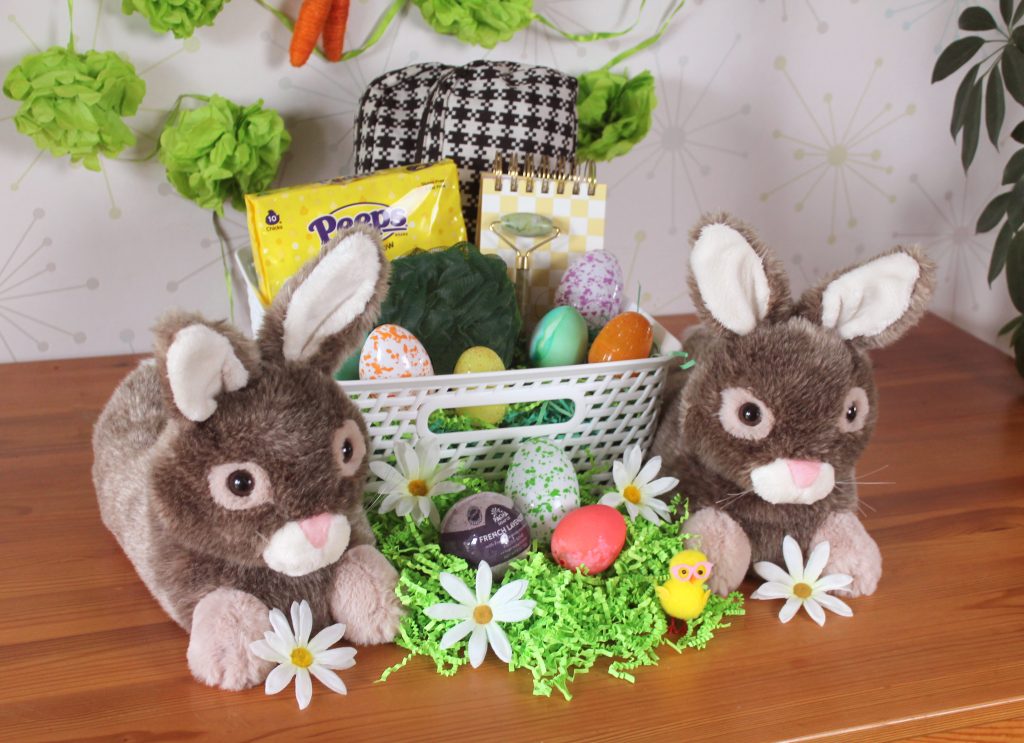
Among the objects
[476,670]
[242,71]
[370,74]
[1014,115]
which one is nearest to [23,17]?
[242,71]

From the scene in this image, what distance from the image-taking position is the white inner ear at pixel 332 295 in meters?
0.66

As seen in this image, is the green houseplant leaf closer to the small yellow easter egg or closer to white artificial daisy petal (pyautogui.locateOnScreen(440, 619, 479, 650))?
the small yellow easter egg

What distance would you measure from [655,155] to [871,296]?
564 millimetres

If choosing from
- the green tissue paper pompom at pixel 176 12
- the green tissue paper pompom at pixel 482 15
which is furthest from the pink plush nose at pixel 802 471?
the green tissue paper pompom at pixel 176 12

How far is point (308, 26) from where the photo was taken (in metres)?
1.05

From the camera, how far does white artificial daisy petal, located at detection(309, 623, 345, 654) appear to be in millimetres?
686

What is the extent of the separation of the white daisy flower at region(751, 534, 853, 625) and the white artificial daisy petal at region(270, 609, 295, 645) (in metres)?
0.35

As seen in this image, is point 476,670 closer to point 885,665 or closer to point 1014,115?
point 885,665

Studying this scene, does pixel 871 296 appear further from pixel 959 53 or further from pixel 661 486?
pixel 959 53

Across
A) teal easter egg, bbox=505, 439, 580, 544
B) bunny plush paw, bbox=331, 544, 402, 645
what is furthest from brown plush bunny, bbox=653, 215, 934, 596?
bunny plush paw, bbox=331, 544, 402, 645

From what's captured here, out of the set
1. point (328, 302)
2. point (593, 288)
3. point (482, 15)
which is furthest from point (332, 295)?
point (482, 15)

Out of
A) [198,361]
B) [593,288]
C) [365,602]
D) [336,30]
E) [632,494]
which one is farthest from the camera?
[336,30]

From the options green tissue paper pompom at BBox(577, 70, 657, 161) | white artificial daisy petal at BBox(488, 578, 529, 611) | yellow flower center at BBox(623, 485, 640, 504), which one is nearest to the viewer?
white artificial daisy petal at BBox(488, 578, 529, 611)

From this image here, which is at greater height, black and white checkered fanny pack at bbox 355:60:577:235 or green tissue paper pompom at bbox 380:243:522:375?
black and white checkered fanny pack at bbox 355:60:577:235
